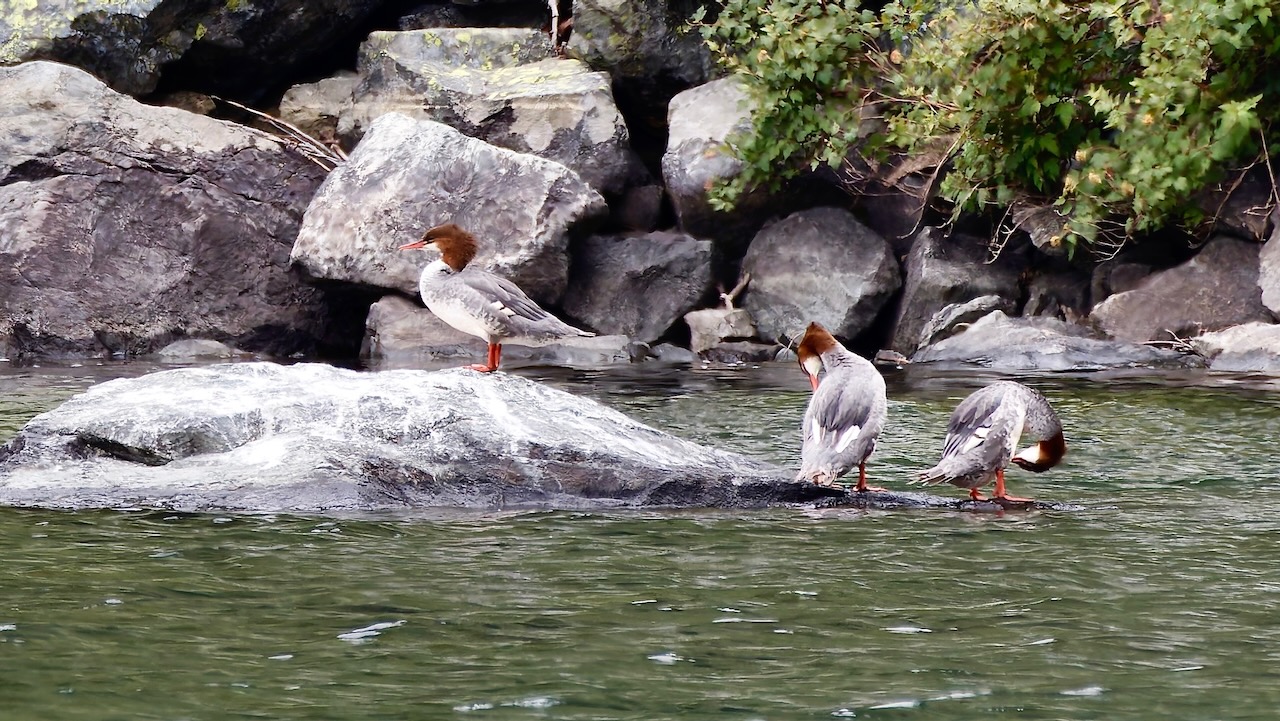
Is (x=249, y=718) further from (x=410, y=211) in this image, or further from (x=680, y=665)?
(x=410, y=211)

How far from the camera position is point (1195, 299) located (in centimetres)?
1374

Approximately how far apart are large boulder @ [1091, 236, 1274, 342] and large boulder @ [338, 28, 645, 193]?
562 centimetres

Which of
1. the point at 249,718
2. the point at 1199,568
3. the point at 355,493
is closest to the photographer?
the point at 249,718

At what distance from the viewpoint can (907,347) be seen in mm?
14789

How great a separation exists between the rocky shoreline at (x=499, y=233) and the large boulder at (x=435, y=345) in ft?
0.12

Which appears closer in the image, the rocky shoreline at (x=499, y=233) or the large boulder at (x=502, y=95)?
the rocky shoreline at (x=499, y=233)

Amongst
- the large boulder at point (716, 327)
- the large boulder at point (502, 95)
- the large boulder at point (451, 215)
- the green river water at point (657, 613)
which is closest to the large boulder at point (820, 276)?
the large boulder at point (716, 327)

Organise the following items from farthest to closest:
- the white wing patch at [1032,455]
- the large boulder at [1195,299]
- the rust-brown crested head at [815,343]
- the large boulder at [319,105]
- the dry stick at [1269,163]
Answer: the large boulder at [319,105] < the large boulder at [1195,299] < the dry stick at [1269,163] < the rust-brown crested head at [815,343] < the white wing patch at [1032,455]

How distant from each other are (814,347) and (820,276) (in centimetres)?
830

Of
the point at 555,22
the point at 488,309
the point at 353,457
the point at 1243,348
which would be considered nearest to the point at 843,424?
the point at 353,457

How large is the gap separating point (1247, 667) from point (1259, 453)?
4499 millimetres

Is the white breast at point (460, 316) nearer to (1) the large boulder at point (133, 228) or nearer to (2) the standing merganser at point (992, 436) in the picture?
(2) the standing merganser at point (992, 436)

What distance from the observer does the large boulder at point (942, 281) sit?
14711 mm

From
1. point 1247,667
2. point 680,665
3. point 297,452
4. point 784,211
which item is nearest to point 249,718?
point 680,665
